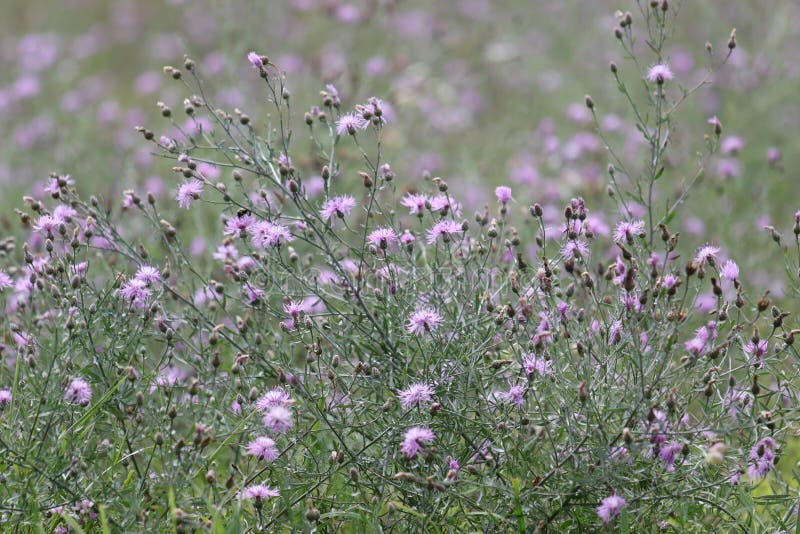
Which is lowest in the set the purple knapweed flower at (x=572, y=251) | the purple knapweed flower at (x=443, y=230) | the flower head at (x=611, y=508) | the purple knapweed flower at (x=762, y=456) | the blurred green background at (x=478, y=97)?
the flower head at (x=611, y=508)

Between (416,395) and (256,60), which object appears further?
(256,60)

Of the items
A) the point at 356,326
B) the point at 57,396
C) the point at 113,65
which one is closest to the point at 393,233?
the point at 356,326

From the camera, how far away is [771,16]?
6.03 metres

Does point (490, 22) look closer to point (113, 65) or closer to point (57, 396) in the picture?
point (113, 65)

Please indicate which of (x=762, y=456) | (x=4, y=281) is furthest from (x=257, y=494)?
(x=762, y=456)

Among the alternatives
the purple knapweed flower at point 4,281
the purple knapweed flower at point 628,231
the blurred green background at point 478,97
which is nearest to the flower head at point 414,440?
the purple knapweed flower at point 628,231

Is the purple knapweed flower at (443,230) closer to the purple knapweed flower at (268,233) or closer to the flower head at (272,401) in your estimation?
the purple knapweed flower at (268,233)

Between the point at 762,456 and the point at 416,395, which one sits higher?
the point at 416,395

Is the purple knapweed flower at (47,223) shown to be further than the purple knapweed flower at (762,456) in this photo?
Yes

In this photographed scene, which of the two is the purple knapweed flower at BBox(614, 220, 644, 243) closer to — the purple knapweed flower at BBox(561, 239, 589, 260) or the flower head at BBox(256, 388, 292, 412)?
the purple knapweed flower at BBox(561, 239, 589, 260)

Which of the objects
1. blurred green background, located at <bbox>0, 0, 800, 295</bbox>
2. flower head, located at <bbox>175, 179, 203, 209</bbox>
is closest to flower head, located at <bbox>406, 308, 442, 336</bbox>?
flower head, located at <bbox>175, 179, 203, 209</bbox>

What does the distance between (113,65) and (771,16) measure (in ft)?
19.8

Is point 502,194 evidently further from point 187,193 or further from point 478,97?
point 478,97

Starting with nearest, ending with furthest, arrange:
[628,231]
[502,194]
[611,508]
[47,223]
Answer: [611,508] < [628,231] < [47,223] < [502,194]
